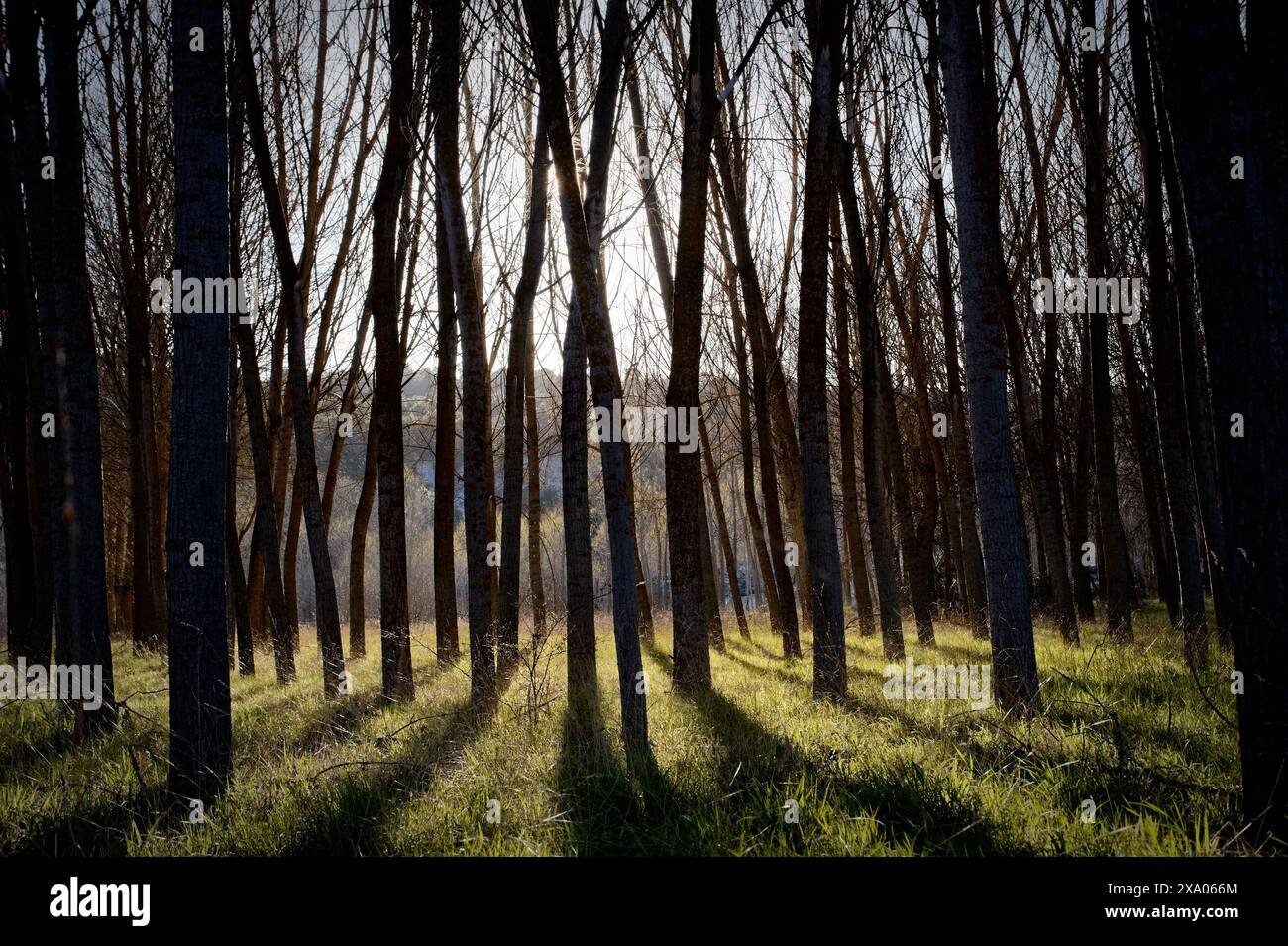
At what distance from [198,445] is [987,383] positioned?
14.2 feet

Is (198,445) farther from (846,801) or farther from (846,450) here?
(846,450)

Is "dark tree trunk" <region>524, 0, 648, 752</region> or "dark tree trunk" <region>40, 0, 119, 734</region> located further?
"dark tree trunk" <region>40, 0, 119, 734</region>

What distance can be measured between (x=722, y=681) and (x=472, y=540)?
2403mm

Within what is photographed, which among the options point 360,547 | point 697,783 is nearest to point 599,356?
point 697,783

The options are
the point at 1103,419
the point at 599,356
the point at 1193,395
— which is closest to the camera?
the point at 599,356

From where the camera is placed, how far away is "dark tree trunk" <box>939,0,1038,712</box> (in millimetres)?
4340

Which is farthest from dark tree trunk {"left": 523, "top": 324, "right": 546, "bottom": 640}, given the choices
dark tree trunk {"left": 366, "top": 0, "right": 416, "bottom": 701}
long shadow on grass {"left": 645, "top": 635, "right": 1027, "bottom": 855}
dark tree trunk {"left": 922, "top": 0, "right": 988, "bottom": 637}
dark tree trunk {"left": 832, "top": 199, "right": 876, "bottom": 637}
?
long shadow on grass {"left": 645, "top": 635, "right": 1027, "bottom": 855}

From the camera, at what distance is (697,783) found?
3184 mm

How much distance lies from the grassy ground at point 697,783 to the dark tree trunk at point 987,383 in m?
0.41

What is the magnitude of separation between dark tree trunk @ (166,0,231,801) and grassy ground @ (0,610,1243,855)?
0.29m

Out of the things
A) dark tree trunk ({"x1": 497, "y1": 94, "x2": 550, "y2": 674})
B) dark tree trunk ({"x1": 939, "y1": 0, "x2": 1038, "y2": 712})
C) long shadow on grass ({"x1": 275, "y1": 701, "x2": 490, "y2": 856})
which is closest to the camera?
long shadow on grass ({"x1": 275, "y1": 701, "x2": 490, "y2": 856})

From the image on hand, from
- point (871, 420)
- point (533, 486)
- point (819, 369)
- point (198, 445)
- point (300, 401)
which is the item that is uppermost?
point (300, 401)

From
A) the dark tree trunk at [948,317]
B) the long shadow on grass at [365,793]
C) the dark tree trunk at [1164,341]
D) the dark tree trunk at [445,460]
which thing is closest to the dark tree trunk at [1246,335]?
the long shadow on grass at [365,793]

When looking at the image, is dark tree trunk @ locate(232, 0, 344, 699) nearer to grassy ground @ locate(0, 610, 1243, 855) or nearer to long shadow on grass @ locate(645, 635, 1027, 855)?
grassy ground @ locate(0, 610, 1243, 855)
